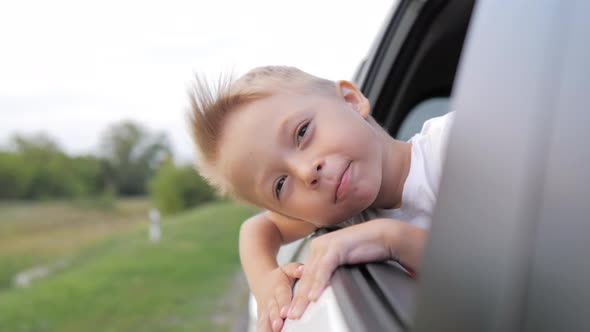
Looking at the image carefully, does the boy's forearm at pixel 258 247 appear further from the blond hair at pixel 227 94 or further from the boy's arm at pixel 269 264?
the blond hair at pixel 227 94

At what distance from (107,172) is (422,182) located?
122 feet

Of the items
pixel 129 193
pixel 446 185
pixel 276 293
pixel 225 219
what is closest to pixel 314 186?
pixel 276 293

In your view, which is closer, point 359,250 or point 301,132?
point 359,250

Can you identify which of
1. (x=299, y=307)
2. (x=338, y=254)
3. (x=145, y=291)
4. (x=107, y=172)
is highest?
(x=338, y=254)

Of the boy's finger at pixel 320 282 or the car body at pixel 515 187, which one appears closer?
the car body at pixel 515 187

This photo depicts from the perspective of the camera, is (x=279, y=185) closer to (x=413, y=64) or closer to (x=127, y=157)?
(x=413, y=64)

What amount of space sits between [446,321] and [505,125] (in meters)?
0.26

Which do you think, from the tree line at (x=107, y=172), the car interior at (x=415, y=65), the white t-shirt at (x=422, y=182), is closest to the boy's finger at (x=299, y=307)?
the white t-shirt at (x=422, y=182)

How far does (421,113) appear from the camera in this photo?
2.95 metres

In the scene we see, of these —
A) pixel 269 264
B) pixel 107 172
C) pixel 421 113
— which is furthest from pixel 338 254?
pixel 107 172

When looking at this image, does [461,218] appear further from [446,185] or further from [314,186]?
[314,186]

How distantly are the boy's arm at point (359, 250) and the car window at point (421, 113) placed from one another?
5.15ft

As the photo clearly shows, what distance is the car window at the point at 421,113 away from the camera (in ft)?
9.31

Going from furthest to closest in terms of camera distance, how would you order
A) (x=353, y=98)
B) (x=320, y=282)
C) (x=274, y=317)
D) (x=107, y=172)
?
(x=107, y=172) < (x=353, y=98) < (x=274, y=317) < (x=320, y=282)
